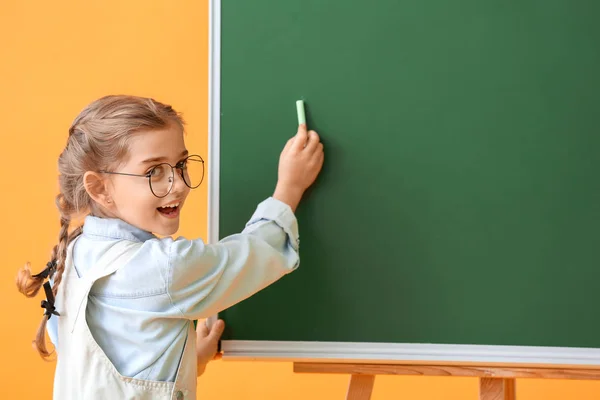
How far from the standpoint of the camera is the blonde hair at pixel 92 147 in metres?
1.51

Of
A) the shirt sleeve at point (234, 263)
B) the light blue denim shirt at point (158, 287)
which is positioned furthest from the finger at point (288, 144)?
the light blue denim shirt at point (158, 287)

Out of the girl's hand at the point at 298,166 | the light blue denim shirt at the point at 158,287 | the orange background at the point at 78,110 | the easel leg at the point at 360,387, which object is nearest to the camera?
the light blue denim shirt at the point at 158,287

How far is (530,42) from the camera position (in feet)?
5.62

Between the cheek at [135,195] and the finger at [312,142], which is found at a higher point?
the finger at [312,142]

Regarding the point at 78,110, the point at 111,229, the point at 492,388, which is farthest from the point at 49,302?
the point at 78,110

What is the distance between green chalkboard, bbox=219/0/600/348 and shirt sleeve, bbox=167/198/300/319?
11 centimetres

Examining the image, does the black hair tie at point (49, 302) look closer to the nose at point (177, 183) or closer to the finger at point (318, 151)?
the nose at point (177, 183)

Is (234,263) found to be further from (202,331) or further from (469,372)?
(469,372)

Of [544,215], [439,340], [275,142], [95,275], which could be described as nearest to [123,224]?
[95,275]

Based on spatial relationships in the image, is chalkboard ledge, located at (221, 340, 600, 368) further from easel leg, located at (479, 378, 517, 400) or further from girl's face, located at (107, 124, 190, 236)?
girl's face, located at (107, 124, 190, 236)

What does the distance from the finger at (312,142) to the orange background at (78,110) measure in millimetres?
1252

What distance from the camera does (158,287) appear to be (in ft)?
4.80

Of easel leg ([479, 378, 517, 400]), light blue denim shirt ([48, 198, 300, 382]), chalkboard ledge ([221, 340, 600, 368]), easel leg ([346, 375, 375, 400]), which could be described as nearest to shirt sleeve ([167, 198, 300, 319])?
light blue denim shirt ([48, 198, 300, 382])

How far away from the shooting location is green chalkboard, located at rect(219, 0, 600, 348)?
171 cm
